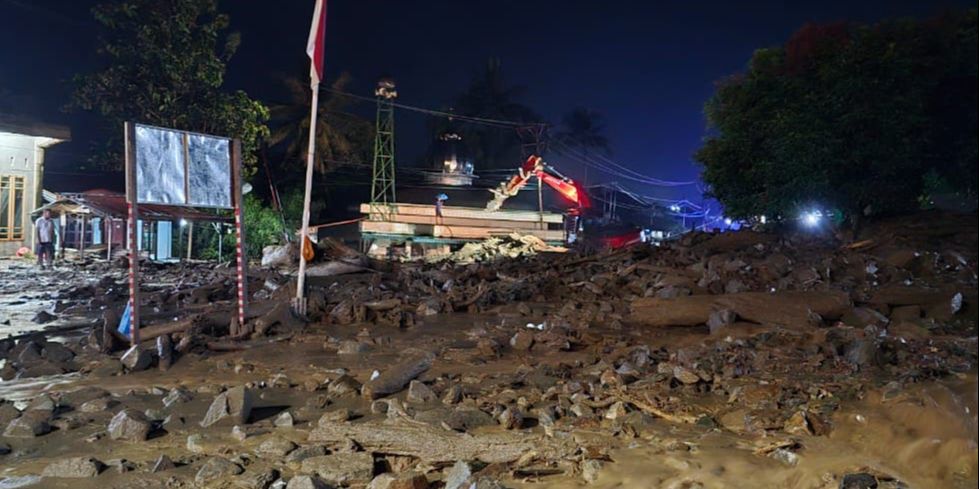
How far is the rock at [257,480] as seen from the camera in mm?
3887

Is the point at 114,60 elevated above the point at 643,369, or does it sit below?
above

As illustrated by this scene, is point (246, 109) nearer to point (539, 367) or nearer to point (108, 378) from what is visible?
point (108, 378)

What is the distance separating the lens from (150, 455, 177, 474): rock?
413 cm

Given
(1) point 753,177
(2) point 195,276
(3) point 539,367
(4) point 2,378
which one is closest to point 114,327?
(4) point 2,378

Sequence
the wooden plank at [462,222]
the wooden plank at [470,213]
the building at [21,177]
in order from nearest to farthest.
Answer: the building at [21,177] → the wooden plank at [462,222] → the wooden plank at [470,213]

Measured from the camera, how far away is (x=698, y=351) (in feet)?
22.9

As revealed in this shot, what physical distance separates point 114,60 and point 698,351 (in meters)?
23.9

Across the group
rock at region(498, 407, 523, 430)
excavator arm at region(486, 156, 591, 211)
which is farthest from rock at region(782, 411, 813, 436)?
excavator arm at region(486, 156, 591, 211)

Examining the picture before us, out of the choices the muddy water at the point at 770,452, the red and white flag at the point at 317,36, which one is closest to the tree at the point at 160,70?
the red and white flag at the point at 317,36

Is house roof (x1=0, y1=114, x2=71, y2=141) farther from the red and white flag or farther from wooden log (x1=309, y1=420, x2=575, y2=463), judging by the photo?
wooden log (x1=309, y1=420, x2=575, y2=463)

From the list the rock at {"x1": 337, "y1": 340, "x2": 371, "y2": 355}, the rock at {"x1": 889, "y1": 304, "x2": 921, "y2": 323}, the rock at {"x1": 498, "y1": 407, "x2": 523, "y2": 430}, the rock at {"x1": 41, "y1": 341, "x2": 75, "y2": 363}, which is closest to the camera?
the rock at {"x1": 498, "y1": 407, "x2": 523, "y2": 430}

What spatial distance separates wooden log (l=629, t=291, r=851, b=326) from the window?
849 inches

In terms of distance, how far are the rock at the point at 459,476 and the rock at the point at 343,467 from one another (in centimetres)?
55

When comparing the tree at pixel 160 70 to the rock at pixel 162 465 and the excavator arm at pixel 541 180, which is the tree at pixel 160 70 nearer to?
the excavator arm at pixel 541 180
